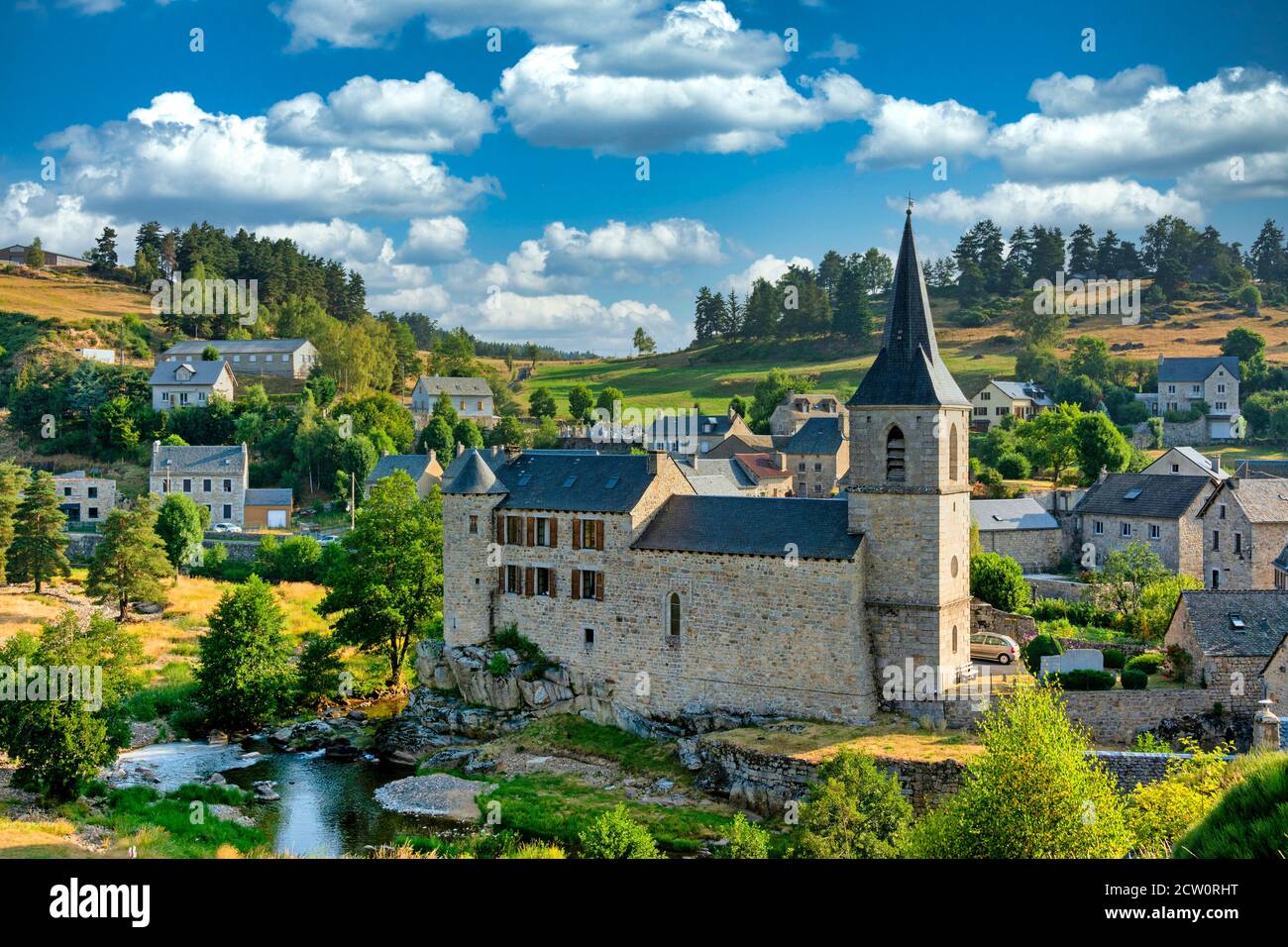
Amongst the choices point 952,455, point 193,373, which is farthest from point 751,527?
point 193,373

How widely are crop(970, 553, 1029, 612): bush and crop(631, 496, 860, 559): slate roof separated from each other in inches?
502

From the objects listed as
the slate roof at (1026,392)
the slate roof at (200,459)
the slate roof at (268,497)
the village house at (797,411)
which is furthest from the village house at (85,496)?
the slate roof at (1026,392)

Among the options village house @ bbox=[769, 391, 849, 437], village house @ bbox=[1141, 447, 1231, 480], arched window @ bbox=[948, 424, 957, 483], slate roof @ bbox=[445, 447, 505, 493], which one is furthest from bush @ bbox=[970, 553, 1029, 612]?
village house @ bbox=[769, 391, 849, 437]

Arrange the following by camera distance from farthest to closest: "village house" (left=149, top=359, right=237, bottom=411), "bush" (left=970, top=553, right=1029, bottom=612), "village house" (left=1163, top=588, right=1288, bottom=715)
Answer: "village house" (left=149, top=359, right=237, bottom=411), "bush" (left=970, top=553, right=1029, bottom=612), "village house" (left=1163, top=588, right=1288, bottom=715)

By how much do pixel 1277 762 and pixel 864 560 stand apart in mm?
A: 19946

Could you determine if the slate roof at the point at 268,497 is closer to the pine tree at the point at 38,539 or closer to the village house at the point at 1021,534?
the pine tree at the point at 38,539

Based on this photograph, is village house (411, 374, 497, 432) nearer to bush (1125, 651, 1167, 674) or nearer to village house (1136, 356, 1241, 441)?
village house (1136, 356, 1241, 441)

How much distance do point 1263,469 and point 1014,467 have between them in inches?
606

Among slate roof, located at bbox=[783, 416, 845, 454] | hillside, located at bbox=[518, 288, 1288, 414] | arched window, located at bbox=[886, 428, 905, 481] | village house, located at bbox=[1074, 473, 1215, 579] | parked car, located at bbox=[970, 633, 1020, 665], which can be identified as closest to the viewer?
arched window, located at bbox=[886, 428, 905, 481]

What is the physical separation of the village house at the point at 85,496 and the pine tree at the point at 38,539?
1468cm

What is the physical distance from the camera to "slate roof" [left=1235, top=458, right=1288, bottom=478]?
54.1 metres

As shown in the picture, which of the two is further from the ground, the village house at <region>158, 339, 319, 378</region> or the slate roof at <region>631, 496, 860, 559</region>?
the village house at <region>158, 339, 319, 378</region>
